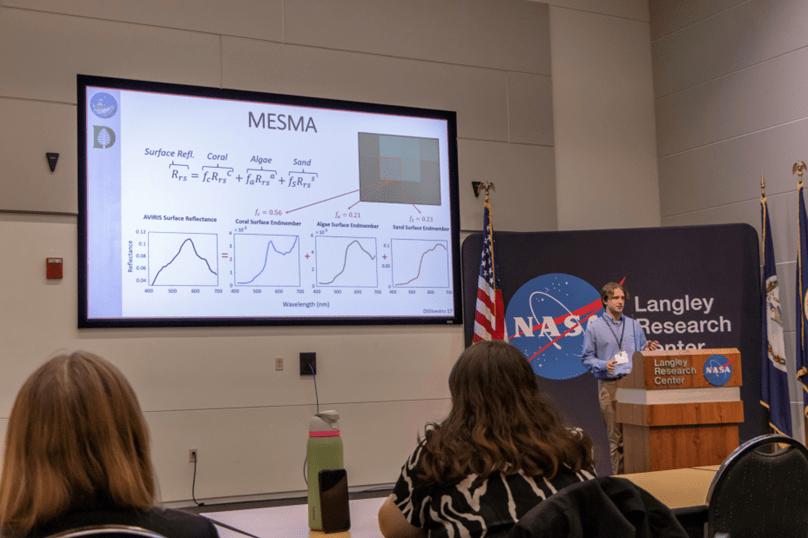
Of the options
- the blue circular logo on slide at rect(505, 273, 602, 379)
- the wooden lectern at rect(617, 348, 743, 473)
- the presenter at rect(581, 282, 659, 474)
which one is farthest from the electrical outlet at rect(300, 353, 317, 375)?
the wooden lectern at rect(617, 348, 743, 473)

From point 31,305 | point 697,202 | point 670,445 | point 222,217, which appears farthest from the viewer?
point 697,202

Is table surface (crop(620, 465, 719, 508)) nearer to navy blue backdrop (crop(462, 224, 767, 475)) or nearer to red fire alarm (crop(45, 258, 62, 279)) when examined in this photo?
navy blue backdrop (crop(462, 224, 767, 475))

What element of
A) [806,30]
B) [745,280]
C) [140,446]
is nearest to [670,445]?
[745,280]

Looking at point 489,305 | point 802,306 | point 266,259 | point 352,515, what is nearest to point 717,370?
point 489,305

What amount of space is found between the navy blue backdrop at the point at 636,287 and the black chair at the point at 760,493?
9.72 ft

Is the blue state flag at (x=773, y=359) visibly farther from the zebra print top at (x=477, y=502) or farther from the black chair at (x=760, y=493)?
the zebra print top at (x=477, y=502)

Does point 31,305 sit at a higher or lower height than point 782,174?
lower

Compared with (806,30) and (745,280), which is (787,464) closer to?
(745,280)

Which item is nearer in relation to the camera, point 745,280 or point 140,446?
point 140,446

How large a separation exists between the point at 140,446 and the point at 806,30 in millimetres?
5313

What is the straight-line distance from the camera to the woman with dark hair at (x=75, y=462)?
3.87 feet

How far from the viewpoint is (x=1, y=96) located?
4.07 meters

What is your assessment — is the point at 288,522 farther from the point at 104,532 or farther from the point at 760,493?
the point at 760,493

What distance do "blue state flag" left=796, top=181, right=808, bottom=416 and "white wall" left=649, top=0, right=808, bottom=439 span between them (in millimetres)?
204
